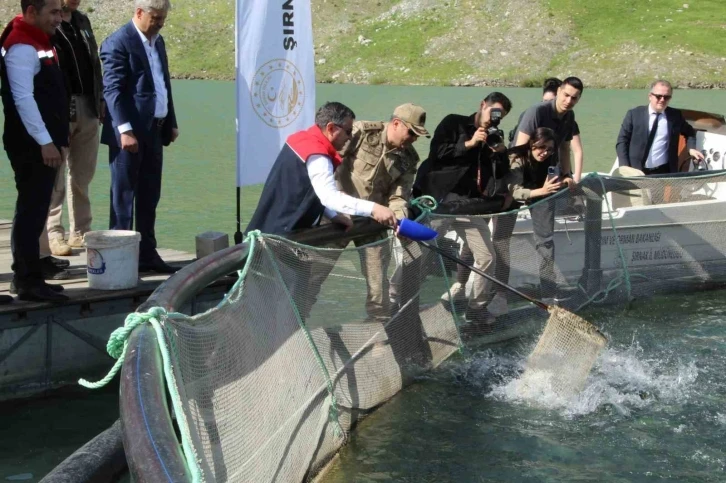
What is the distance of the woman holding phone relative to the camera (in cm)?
899

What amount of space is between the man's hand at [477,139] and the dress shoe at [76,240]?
142 inches

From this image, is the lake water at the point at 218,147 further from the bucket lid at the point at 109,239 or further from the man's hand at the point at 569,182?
the bucket lid at the point at 109,239

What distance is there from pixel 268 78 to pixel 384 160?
5.48 feet

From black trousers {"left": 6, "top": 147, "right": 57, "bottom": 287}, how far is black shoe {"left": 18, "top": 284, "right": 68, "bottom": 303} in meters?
0.19

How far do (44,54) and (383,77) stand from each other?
74.1 m

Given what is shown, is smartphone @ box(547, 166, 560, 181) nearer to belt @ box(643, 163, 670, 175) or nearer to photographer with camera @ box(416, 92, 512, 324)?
photographer with camera @ box(416, 92, 512, 324)

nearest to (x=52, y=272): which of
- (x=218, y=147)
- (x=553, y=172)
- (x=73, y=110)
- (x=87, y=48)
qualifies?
(x=73, y=110)

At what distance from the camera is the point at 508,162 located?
879 centimetres

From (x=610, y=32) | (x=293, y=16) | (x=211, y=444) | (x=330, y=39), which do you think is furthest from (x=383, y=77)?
(x=211, y=444)

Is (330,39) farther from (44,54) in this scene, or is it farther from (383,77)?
(44,54)

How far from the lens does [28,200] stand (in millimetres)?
6930

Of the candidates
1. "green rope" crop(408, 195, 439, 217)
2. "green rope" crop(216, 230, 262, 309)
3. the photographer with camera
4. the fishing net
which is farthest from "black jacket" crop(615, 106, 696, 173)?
"green rope" crop(216, 230, 262, 309)

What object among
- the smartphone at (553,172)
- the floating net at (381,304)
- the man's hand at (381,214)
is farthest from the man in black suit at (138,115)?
the smartphone at (553,172)

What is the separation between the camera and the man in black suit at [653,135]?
11.4 metres
